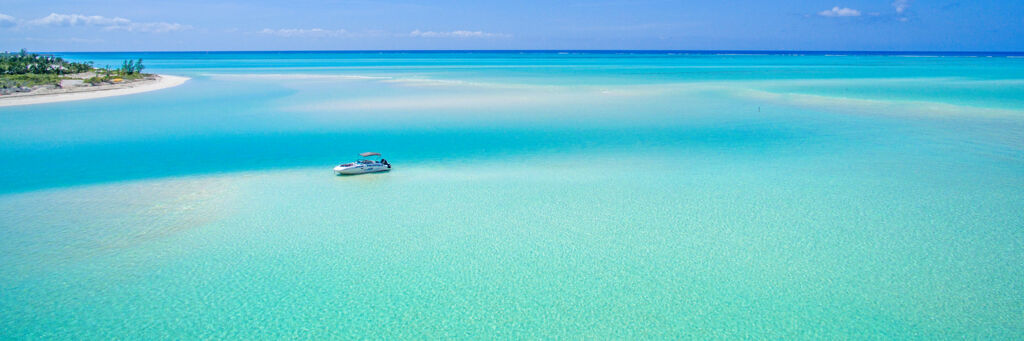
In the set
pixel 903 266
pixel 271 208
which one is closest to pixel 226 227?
pixel 271 208

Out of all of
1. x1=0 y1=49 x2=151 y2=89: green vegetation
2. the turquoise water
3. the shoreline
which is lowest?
the turquoise water

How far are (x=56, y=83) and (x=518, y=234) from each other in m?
65.9

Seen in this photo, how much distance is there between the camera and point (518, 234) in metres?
17.6

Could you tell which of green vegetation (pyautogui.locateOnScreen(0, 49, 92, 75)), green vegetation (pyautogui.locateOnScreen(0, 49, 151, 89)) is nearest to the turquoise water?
green vegetation (pyautogui.locateOnScreen(0, 49, 151, 89))

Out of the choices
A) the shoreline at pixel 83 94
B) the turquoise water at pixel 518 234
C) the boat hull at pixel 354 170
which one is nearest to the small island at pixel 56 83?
the shoreline at pixel 83 94

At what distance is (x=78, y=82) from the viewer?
220 feet

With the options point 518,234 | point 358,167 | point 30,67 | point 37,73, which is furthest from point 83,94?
point 518,234

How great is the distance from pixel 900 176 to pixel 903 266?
36.9 feet

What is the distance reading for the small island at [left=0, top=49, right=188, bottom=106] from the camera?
55.5 meters

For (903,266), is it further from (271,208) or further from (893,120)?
(893,120)

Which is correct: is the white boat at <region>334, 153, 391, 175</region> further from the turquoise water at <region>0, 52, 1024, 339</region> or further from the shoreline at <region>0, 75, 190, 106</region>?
the shoreline at <region>0, 75, 190, 106</region>

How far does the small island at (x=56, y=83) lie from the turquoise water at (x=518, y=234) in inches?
993

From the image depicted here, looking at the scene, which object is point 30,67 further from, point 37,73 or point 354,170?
point 354,170

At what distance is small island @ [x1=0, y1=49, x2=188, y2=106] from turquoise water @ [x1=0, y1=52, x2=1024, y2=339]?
25233 mm
